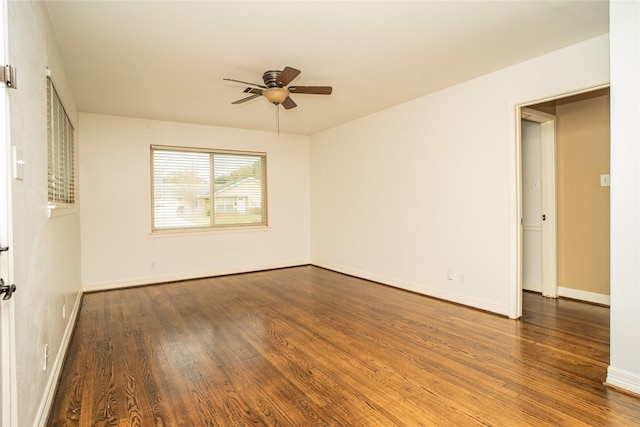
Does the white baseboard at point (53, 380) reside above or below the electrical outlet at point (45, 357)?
below

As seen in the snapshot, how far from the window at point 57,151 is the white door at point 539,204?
4.75 meters

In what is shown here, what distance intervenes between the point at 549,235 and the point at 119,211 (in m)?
5.95

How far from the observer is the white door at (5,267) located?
1372mm

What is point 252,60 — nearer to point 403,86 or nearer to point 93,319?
point 403,86

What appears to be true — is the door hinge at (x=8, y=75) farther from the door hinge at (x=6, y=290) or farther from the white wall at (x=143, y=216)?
the white wall at (x=143, y=216)

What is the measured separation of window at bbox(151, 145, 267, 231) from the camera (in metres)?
5.45

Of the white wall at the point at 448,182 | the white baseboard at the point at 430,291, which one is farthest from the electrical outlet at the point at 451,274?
the white baseboard at the point at 430,291

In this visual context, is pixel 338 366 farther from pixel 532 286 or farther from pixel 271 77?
pixel 532 286

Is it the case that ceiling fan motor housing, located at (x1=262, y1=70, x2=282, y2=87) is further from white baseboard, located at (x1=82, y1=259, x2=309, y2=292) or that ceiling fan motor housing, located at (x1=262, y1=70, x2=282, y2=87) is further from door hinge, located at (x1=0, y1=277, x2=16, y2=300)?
white baseboard, located at (x1=82, y1=259, x2=309, y2=292)

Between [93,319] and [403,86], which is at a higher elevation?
[403,86]

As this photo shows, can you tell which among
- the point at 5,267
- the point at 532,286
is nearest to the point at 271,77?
the point at 5,267

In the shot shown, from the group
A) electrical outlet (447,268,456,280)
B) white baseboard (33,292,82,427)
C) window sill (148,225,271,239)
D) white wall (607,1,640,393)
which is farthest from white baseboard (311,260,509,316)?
white baseboard (33,292,82,427)

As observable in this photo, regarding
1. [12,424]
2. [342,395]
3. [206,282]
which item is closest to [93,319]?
[206,282]

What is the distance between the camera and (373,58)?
10.5 feet
